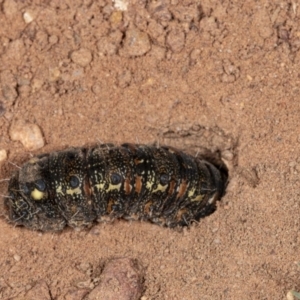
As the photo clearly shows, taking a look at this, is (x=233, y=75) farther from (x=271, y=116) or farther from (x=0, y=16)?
(x=0, y=16)

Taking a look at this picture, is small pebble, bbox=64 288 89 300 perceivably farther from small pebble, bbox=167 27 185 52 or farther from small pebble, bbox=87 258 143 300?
small pebble, bbox=167 27 185 52

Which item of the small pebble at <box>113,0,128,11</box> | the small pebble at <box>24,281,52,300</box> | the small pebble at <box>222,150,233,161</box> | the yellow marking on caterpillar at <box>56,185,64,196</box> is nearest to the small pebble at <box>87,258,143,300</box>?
the small pebble at <box>24,281,52,300</box>

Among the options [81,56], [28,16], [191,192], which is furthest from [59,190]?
[28,16]

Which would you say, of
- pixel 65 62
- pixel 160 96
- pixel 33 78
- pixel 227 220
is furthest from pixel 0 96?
pixel 227 220

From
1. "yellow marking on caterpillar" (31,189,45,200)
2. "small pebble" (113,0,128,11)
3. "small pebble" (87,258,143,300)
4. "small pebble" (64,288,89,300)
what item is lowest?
"small pebble" (64,288,89,300)

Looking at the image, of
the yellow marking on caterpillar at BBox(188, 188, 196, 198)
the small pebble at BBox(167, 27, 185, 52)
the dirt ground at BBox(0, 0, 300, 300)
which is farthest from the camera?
the small pebble at BBox(167, 27, 185, 52)

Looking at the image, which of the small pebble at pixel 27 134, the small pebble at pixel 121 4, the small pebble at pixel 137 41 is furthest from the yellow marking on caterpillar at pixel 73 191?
the small pebble at pixel 121 4
